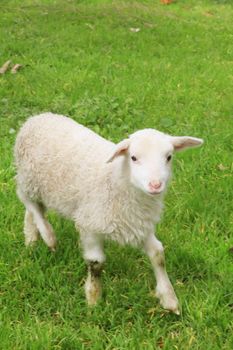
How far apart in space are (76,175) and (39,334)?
100cm

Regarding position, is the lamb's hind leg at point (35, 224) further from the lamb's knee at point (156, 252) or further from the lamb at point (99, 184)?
the lamb's knee at point (156, 252)

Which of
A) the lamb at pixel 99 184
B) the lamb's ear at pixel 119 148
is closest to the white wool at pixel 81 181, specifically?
the lamb at pixel 99 184

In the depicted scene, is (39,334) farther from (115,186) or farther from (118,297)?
(115,186)

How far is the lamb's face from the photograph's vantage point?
3.01 meters

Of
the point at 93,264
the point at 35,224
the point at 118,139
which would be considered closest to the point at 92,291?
the point at 93,264

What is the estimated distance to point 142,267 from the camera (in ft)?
12.9

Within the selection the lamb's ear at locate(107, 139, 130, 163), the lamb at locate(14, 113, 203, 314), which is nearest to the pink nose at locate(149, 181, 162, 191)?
the lamb at locate(14, 113, 203, 314)

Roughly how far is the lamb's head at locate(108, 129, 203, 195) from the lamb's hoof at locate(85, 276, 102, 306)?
669 mm

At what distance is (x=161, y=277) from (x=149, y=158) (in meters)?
0.80

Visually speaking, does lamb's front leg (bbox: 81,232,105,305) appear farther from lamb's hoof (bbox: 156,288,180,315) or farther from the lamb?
lamb's hoof (bbox: 156,288,180,315)

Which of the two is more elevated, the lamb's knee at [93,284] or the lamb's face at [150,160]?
the lamb's face at [150,160]

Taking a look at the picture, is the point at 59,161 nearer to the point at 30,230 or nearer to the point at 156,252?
the point at 30,230

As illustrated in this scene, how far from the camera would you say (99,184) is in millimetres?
3543

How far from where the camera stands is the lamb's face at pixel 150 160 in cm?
301
